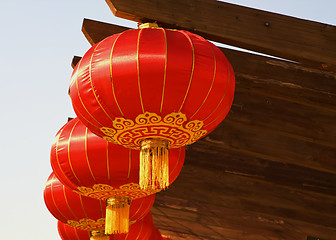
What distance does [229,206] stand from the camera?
24.8 feet

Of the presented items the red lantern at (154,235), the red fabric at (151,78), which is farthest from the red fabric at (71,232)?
the red fabric at (151,78)

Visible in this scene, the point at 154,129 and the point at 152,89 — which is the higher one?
the point at 152,89

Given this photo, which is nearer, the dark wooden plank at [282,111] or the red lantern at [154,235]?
the dark wooden plank at [282,111]

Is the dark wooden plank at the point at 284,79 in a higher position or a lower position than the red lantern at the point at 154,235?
higher

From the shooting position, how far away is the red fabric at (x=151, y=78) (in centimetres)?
270

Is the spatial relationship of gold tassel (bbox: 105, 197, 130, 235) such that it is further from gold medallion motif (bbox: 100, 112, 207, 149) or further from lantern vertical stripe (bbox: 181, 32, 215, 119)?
lantern vertical stripe (bbox: 181, 32, 215, 119)

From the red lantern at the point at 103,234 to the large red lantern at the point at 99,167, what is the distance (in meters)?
0.64

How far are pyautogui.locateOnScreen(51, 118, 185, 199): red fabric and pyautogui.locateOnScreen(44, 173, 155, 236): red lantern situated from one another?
0.44m

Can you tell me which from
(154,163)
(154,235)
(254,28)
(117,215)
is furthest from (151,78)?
(154,235)

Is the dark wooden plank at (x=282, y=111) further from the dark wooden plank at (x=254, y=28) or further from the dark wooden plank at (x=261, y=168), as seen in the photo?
the dark wooden plank at (x=254, y=28)

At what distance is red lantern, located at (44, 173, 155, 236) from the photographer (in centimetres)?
411

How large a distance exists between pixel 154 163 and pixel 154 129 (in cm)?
20

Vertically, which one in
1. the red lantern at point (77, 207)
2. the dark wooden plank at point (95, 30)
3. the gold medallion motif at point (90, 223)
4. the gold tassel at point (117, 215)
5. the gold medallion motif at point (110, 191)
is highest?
the dark wooden plank at point (95, 30)

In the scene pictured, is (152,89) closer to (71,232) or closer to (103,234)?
(103,234)
